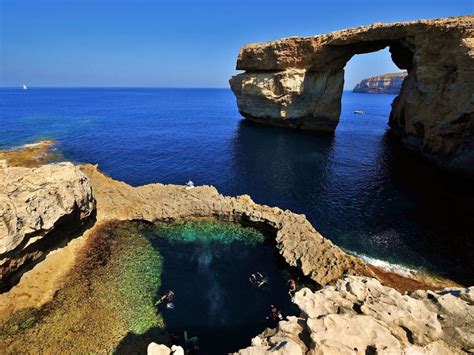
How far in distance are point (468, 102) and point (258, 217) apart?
31.5 m

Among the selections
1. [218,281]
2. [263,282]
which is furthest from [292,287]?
[218,281]

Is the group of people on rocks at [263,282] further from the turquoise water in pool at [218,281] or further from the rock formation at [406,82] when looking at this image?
the rock formation at [406,82]

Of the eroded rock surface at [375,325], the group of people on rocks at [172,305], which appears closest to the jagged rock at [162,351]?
the eroded rock surface at [375,325]

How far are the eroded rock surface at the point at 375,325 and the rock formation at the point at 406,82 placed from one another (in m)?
34.8

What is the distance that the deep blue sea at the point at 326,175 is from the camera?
2862cm

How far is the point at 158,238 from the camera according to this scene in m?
28.2

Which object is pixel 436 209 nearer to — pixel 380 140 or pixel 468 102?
pixel 468 102

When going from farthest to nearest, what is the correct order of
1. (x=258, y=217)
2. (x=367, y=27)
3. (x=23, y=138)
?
(x=23, y=138), (x=367, y=27), (x=258, y=217)

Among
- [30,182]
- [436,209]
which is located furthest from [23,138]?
[436,209]

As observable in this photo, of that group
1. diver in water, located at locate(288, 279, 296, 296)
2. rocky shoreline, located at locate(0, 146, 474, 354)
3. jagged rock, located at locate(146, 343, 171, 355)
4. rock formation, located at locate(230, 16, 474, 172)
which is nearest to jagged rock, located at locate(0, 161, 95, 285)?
rocky shoreline, located at locate(0, 146, 474, 354)

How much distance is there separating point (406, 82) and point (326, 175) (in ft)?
127

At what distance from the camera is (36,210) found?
22297 millimetres

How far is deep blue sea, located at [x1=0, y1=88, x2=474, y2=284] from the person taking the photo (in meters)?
28.6

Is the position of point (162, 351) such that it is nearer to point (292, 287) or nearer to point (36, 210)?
point (292, 287)
